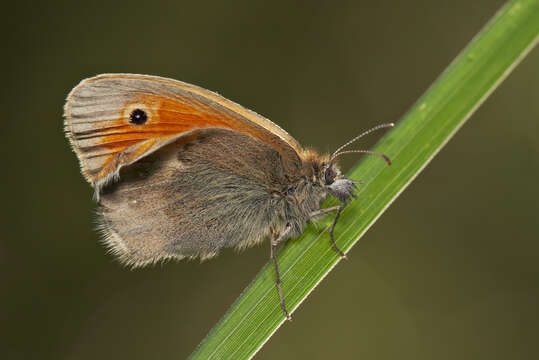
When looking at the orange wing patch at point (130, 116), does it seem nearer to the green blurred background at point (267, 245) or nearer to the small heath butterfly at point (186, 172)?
the small heath butterfly at point (186, 172)

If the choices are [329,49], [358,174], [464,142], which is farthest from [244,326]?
[329,49]

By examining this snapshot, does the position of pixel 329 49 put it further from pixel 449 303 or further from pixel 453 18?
pixel 449 303

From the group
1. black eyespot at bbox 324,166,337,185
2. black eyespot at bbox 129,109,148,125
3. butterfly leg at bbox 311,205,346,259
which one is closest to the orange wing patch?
black eyespot at bbox 129,109,148,125

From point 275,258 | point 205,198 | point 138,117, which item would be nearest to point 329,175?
point 275,258

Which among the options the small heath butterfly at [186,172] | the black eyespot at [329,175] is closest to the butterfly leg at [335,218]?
the small heath butterfly at [186,172]

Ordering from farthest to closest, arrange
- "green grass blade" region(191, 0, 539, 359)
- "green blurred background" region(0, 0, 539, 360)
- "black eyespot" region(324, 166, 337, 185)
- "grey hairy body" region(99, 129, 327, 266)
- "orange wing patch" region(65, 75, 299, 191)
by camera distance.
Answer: "green blurred background" region(0, 0, 539, 360) → "black eyespot" region(324, 166, 337, 185) → "grey hairy body" region(99, 129, 327, 266) → "orange wing patch" region(65, 75, 299, 191) → "green grass blade" region(191, 0, 539, 359)

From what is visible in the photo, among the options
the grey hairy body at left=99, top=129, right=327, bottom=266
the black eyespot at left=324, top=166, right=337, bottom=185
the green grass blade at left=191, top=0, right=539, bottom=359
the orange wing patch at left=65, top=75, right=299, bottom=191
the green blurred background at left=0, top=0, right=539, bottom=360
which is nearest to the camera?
the green grass blade at left=191, top=0, right=539, bottom=359

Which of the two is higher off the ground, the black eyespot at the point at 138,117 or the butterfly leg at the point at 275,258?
the black eyespot at the point at 138,117

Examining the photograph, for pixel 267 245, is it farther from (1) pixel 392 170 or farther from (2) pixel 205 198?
(1) pixel 392 170

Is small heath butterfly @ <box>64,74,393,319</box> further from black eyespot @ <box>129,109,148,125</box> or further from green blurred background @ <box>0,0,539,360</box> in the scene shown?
green blurred background @ <box>0,0,539,360</box>

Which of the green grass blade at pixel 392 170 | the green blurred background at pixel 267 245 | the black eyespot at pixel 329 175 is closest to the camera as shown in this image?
the green grass blade at pixel 392 170
